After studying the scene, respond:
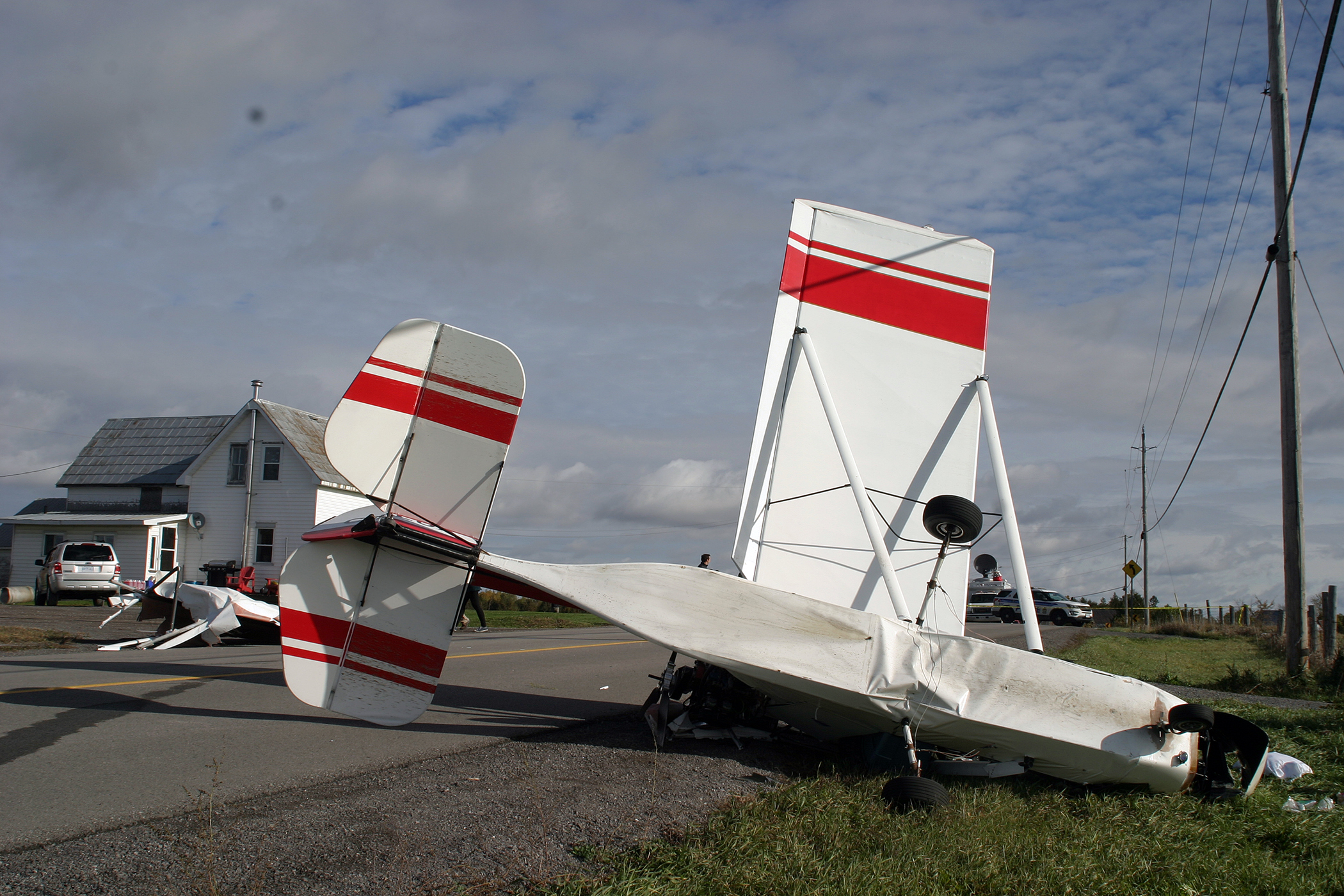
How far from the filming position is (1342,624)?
3312 centimetres

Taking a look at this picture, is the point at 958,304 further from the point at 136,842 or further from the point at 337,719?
the point at 136,842

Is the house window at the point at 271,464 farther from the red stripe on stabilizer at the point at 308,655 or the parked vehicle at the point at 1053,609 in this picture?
the parked vehicle at the point at 1053,609

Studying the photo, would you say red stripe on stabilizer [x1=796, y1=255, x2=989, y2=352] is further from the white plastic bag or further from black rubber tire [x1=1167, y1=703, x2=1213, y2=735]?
the white plastic bag

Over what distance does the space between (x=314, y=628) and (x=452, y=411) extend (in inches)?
Result: 69.3

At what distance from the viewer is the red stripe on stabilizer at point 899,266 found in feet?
28.4

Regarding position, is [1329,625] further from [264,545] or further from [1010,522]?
[264,545]

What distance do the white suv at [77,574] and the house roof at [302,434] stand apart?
644 cm

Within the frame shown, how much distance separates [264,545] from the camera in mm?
31234

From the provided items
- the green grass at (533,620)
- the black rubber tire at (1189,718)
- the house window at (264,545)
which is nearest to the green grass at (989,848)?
the black rubber tire at (1189,718)

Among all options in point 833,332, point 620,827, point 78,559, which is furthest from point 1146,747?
point 78,559

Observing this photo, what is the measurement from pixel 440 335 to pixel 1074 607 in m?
47.6

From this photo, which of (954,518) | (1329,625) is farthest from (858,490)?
(1329,625)

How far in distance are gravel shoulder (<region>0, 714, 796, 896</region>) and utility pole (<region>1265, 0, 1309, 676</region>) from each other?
10625 mm

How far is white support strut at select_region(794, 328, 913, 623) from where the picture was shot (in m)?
6.64
